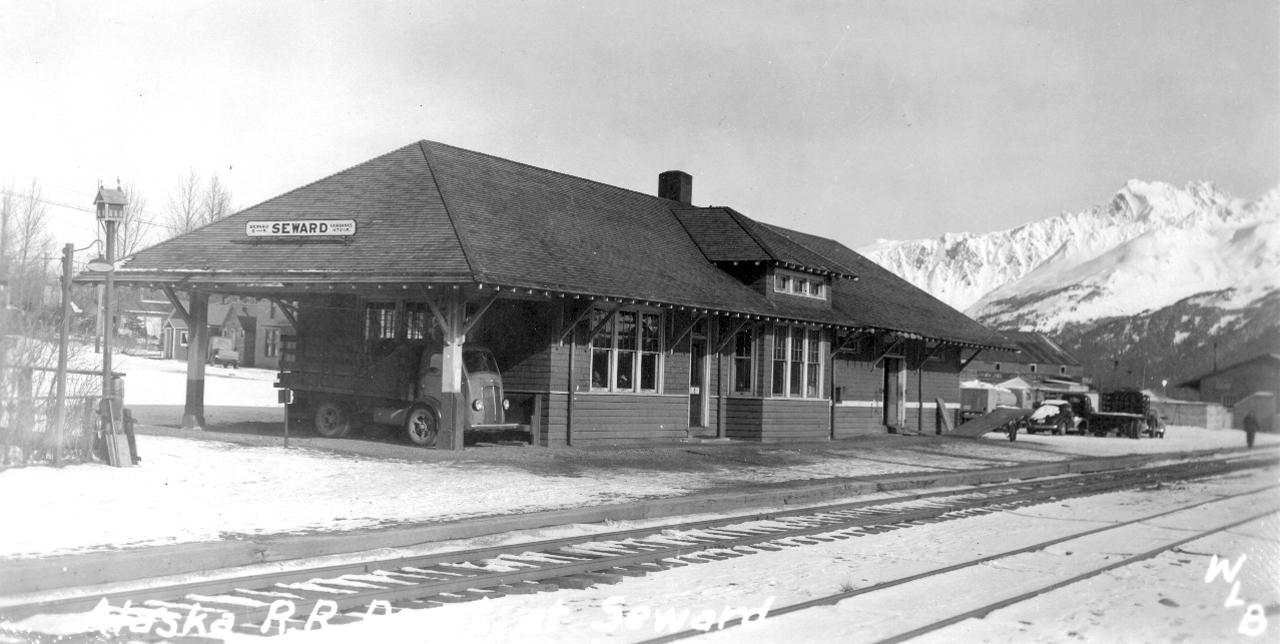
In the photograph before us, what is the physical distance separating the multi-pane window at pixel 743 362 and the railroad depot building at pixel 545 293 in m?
0.05

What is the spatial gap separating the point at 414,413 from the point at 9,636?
14.2 meters

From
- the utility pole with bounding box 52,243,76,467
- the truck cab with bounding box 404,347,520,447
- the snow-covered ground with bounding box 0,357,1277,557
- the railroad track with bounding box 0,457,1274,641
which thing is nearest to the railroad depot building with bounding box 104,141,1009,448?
the truck cab with bounding box 404,347,520,447

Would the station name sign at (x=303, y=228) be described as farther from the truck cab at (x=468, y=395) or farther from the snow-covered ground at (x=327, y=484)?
the snow-covered ground at (x=327, y=484)

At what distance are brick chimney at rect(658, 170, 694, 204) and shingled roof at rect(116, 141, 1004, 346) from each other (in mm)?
2942

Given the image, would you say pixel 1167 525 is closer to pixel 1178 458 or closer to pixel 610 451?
pixel 610 451

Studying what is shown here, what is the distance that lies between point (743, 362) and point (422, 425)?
995 centimetres

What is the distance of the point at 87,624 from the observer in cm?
725

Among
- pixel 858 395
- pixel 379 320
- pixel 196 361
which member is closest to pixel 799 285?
pixel 858 395

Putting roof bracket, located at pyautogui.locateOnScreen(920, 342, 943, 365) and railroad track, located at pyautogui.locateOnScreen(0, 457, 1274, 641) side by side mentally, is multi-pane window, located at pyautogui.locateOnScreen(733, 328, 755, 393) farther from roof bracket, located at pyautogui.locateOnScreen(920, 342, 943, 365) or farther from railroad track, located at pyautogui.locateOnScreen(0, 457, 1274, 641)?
railroad track, located at pyautogui.locateOnScreen(0, 457, 1274, 641)

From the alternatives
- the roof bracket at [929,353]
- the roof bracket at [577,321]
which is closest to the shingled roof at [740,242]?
the roof bracket at [929,353]

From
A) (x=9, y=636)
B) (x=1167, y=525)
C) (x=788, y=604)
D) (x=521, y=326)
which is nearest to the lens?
(x=9, y=636)

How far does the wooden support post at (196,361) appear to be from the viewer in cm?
2277

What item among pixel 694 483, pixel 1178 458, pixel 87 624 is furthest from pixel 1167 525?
pixel 1178 458

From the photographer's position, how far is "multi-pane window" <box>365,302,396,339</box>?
23047 millimetres
